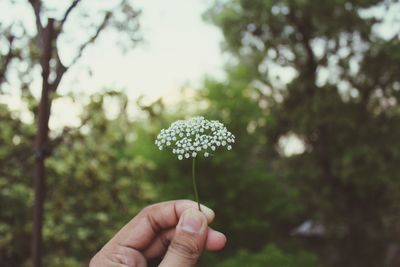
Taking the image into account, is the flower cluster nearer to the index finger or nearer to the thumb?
the thumb

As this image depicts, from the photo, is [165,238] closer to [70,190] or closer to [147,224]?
[147,224]

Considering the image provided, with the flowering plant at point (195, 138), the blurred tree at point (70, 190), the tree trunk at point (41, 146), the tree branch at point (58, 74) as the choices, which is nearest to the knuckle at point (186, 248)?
the flowering plant at point (195, 138)

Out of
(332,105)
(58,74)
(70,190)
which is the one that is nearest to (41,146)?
(58,74)

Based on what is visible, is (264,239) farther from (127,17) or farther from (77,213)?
(127,17)

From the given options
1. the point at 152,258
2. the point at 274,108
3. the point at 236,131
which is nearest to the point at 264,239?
the point at 236,131

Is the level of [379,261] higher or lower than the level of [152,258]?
higher

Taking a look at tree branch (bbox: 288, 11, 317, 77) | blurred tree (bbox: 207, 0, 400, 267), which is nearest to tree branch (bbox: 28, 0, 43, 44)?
blurred tree (bbox: 207, 0, 400, 267)

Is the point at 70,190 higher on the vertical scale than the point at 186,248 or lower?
higher
